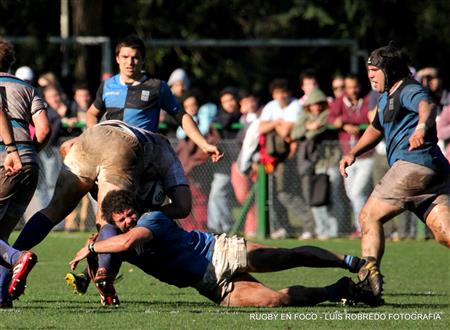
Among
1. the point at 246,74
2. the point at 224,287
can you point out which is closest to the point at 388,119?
the point at 224,287

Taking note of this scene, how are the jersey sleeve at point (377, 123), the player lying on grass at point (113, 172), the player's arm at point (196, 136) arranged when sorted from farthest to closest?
the player's arm at point (196, 136)
the jersey sleeve at point (377, 123)
the player lying on grass at point (113, 172)

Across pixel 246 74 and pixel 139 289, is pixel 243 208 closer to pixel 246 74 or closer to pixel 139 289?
pixel 139 289

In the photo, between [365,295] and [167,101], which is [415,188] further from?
[167,101]

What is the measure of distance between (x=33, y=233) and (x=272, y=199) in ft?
28.6

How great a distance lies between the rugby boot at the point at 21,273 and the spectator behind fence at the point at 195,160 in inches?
379

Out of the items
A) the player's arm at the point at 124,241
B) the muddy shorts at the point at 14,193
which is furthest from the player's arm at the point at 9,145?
the player's arm at the point at 124,241

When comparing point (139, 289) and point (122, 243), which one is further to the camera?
point (139, 289)

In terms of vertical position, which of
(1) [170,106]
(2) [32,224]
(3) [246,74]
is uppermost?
(1) [170,106]

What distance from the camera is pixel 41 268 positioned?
14.3 meters

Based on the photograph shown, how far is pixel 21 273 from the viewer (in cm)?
956

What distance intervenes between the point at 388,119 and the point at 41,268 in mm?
4895

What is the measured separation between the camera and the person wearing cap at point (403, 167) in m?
10.8

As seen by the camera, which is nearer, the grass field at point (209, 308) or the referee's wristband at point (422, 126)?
the grass field at point (209, 308)

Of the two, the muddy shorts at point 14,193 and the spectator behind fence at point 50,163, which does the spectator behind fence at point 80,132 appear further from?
the muddy shorts at point 14,193
